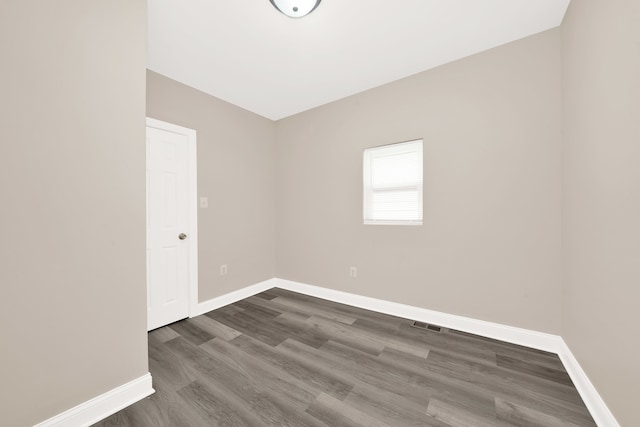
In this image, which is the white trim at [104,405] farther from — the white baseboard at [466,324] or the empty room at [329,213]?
the white baseboard at [466,324]

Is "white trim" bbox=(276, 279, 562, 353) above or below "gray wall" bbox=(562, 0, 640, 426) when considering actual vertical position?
below

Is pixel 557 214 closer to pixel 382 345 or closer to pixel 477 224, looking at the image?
pixel 477 224

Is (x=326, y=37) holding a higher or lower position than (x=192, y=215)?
higher

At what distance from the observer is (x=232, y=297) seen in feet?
10.6

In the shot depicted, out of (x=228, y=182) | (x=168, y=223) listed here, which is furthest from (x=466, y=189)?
(x=168, y=223)

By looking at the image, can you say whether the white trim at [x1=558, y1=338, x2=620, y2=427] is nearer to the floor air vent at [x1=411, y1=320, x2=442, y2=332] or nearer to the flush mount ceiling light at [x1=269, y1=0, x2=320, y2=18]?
the floor air vent at [x1=411, y1=320, x2=442, y2=332]

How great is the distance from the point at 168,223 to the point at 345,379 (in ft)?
7.90

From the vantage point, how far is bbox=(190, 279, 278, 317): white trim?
2895mm

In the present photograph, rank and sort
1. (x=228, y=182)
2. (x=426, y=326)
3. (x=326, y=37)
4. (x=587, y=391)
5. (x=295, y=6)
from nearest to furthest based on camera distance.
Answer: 1. (x=587, y=391)
2. (x=295, y=6)
3. (x=326, y=37)
4. (x=426, y=326)
5. (x=228, y=182)

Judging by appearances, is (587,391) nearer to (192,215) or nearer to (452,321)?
(452,321)

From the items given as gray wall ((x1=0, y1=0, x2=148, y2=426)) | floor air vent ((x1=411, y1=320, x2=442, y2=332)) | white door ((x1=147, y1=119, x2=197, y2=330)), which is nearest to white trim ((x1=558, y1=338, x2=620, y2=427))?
floor air vent ((x1=411, y1=320, x2=442, y2=332))

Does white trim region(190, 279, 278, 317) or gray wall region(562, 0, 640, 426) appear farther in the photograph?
white trim region(190, 279, 278, 317)

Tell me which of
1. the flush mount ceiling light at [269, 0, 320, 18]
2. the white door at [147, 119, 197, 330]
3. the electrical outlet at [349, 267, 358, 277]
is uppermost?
the flush mount ceiling light at [269, 0, 320, 18]

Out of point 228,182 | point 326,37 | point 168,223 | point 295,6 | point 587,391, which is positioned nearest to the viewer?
point 587,391
